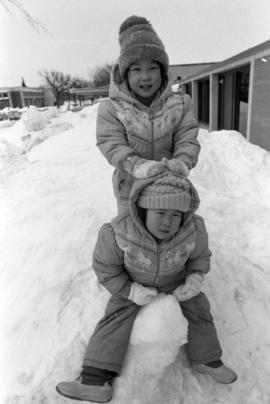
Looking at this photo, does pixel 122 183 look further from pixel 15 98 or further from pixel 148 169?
pixel 15 98

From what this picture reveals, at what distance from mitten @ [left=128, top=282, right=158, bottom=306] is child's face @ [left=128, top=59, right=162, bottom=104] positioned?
1.25 m

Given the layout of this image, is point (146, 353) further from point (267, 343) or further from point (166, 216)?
point (267, 343)

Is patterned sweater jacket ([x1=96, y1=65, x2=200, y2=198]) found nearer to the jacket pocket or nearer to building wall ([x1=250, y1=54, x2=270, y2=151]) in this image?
the jacket pocket

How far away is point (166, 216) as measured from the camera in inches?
70.6

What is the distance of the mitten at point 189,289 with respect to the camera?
2039 millimetres

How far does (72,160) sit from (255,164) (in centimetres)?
374

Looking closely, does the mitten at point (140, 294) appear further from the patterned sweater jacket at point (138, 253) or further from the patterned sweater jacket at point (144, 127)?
the patterned sweater jacket at point (144, 127)

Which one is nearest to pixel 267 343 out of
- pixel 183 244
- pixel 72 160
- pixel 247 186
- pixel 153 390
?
pixel 153 390

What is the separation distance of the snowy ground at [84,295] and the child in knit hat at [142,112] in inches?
38.2

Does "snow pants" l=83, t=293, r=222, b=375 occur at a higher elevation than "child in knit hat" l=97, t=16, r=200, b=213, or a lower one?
lower

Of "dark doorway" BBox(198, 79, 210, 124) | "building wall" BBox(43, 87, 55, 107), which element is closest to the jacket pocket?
"dark doorway" BBox(198, 79, 210, 124)

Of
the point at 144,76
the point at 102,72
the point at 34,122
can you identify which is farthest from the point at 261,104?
the point at 34,122

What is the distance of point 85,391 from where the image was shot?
74.2 inches

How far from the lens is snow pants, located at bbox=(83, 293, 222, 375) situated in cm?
196
